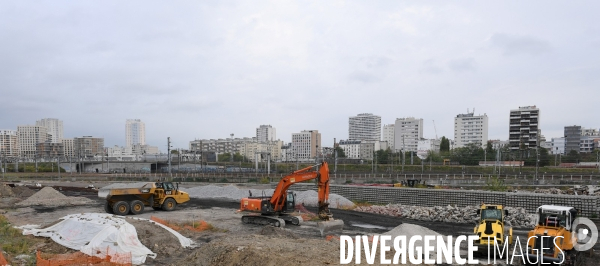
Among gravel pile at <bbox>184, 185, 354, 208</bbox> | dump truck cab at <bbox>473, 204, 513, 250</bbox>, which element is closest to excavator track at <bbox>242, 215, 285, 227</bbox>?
gravel pile at <bbox>184, 185, 354, 208</bbox>

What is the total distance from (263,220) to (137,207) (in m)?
10.1

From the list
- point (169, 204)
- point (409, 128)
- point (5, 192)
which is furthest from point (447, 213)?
point (409, 128)

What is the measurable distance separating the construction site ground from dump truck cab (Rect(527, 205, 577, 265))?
7.40 ft

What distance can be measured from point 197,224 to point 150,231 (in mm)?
5412

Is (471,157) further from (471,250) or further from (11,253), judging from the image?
(11,253)

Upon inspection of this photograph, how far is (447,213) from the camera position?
77.6ft

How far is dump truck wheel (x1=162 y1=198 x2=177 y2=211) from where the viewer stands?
2764 cm

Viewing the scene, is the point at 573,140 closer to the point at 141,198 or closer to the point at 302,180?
the point at 302,180

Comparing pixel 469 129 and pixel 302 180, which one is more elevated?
pixel 469 129

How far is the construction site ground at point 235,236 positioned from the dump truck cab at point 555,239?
225 centimetres

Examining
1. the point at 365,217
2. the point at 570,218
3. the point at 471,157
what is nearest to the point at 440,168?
the point at 471,157

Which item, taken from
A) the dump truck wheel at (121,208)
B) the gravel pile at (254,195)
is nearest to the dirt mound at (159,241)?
the dump truck wheel at (121,208)

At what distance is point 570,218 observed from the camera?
40.4 feet

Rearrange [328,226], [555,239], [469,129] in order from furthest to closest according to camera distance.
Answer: [469,129], [328,226], [555,239]
